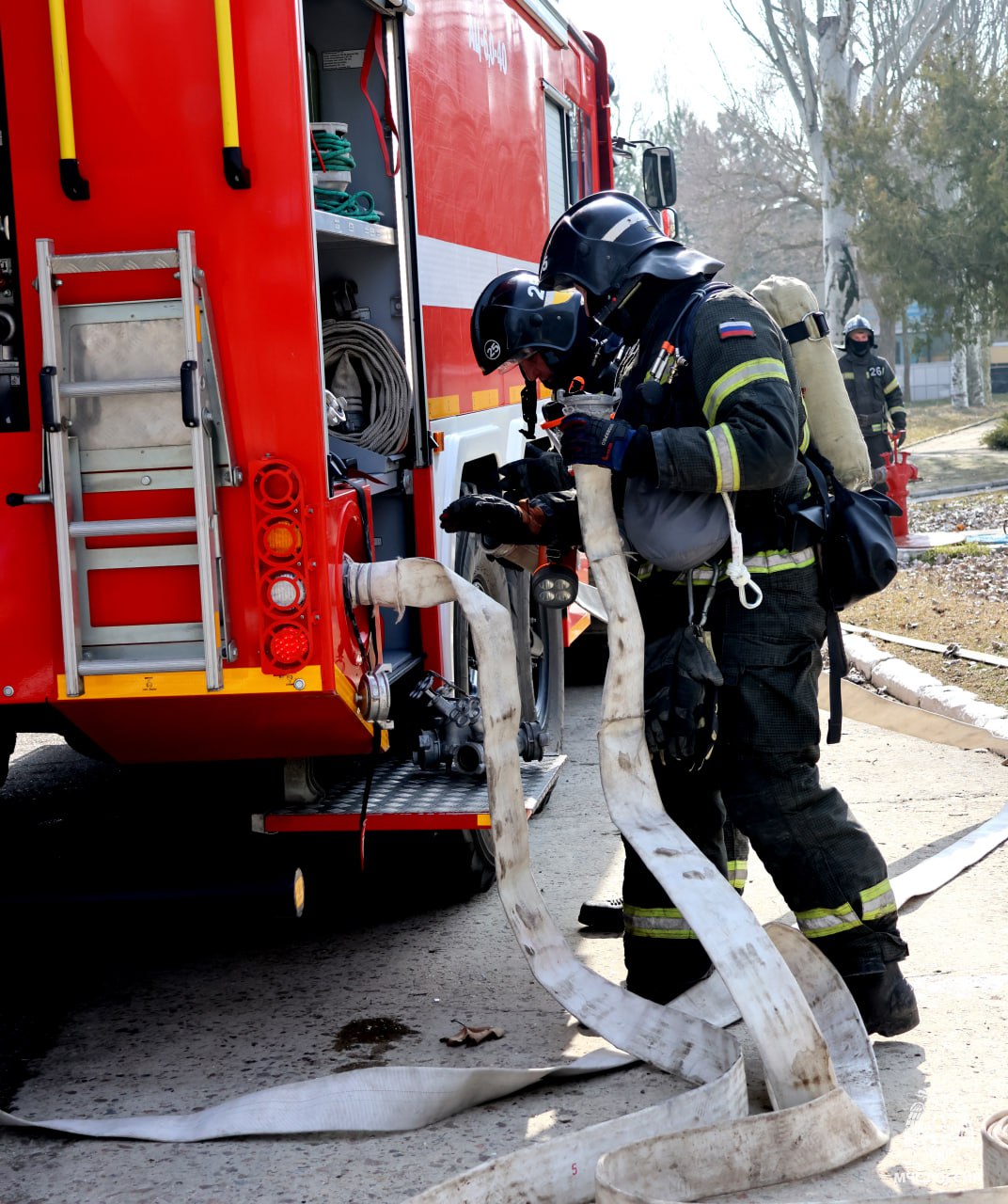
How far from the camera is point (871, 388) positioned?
13.4 meters

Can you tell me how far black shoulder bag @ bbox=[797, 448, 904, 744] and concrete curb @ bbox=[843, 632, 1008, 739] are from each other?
314 cm

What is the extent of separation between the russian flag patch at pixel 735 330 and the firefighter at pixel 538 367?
0.57 m

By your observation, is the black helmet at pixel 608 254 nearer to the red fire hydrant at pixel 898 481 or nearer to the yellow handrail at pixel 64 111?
the yellow handrail at pixel 64 111

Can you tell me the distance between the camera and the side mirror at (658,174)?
8.28m

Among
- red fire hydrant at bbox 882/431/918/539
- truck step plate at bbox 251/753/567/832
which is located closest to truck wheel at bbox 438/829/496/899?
truck step plate at bbox 251/753/567/832

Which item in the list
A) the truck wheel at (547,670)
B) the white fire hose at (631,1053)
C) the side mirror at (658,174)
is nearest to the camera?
the white fire hose at (631,1053)

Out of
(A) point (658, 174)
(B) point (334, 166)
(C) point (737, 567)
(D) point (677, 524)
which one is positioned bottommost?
(C) point (737, 567)

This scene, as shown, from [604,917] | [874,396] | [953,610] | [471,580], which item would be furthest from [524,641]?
[874,396]

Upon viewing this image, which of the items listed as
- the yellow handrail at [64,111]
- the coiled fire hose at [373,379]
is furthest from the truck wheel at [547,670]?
the yellow handrail at [64,111]

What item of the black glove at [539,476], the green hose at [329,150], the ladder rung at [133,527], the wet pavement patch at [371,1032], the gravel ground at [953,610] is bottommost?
the wet pavement patch at [371,1032]

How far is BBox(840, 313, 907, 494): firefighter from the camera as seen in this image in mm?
13383

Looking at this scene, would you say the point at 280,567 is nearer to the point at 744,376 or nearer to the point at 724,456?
the point at 724,456

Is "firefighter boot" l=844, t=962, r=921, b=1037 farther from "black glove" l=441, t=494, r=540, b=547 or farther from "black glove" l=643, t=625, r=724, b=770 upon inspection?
"black glove" l=441, t=494, r=540, b=547

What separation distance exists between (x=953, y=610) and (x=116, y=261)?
7.48 meters
